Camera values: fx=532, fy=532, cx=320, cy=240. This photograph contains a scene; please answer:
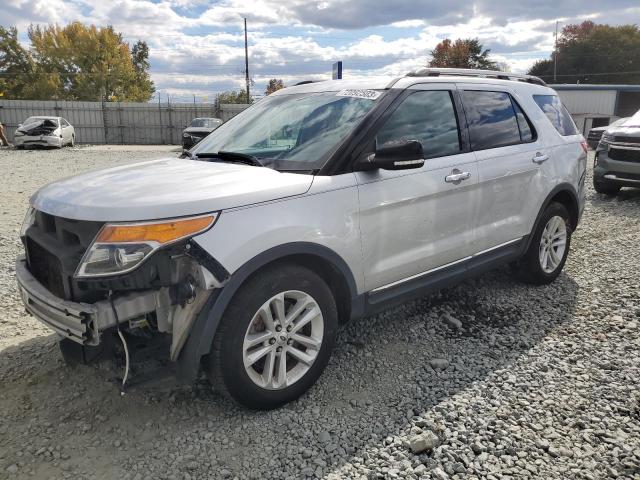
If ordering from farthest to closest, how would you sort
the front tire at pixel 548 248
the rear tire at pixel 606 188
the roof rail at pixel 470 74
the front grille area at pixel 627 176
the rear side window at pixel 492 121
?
the rear tire at pixel 606 188, the front grille area at pixel 627 176, the front tire at pixel 548 248, the rear side window at pixel 492 121, the roof rail at pixel 470 74

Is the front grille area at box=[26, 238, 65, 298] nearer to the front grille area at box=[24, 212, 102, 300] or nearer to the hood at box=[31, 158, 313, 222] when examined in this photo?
the front grille area at box=[24, 212, 102, 300]

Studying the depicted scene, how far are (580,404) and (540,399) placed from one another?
22 centimetres

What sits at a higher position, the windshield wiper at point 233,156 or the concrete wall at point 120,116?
the concrete wall at point 120,116

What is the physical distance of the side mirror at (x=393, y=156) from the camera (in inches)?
121

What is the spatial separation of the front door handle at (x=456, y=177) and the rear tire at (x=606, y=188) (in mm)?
6872

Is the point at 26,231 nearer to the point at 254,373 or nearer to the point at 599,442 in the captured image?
the point at 254,373

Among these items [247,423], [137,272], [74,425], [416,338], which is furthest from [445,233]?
[74,425]

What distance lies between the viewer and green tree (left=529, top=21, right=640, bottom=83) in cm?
6438

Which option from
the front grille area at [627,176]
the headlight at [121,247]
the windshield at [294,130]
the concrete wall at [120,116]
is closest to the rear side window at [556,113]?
the windshield at [294,130]

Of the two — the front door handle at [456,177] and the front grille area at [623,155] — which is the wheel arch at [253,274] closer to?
the front door handle at [456,177]

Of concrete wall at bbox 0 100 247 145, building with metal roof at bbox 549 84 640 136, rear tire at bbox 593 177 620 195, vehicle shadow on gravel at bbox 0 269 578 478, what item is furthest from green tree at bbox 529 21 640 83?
vehicle shadow on gravel at bbox 0 269 578 478

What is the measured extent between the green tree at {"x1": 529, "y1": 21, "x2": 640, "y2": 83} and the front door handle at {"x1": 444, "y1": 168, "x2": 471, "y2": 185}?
71080 millimetres

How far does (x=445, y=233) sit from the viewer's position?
147 inches

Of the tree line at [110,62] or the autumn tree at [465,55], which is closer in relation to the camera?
the tree line at [110,62]
